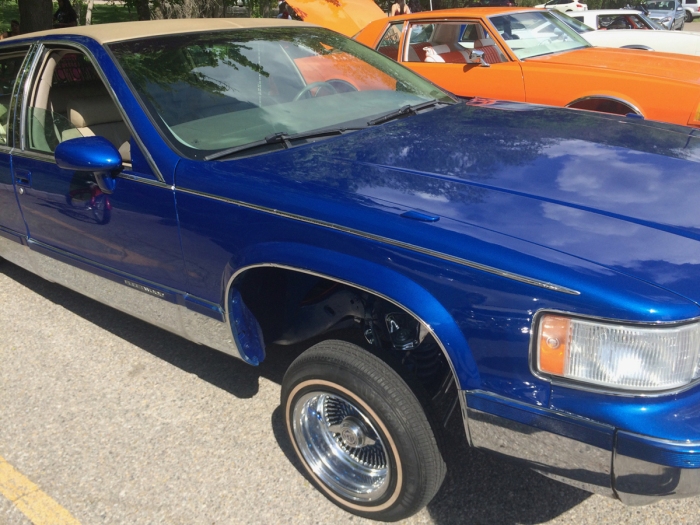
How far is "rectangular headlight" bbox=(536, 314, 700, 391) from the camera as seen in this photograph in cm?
173

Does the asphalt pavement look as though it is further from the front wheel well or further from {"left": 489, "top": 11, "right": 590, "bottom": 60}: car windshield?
{"left": 489, "top": 11, "right": 590, "bottom": 60}: car windshield

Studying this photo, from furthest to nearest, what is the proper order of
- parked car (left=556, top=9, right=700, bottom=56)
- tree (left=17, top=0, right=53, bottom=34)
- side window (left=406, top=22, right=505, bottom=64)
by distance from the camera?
tree (left=17, top=0, right=53, bottom=34), parked car (left=556, top=9, right=700, bottom=56), side window (left=406, top=22, right=505, bottom=64)

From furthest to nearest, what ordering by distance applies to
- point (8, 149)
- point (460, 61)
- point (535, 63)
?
1. point (460, 61)
2. point (535, 63)
3. point (8, 149)

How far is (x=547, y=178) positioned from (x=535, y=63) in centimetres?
415

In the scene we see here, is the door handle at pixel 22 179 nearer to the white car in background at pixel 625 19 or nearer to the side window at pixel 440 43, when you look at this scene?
the side window at pixel 440 43

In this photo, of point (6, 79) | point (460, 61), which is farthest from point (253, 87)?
point (460, 61)

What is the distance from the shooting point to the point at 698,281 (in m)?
1.77

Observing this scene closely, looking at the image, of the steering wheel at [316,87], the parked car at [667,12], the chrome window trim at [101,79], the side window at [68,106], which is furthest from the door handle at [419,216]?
the parked car at [667,12]

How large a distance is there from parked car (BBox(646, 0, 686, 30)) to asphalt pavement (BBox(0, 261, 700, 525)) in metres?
23.8

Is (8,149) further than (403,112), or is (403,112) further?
(8,149)

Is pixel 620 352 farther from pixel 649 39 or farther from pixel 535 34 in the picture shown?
pixel 649 39

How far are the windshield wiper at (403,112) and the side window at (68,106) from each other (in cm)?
134

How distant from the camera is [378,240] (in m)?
2.06

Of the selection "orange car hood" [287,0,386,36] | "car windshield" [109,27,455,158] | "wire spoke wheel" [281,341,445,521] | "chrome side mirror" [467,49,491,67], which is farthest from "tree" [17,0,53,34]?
"wire spoke wheel" [281,341,445,521]
